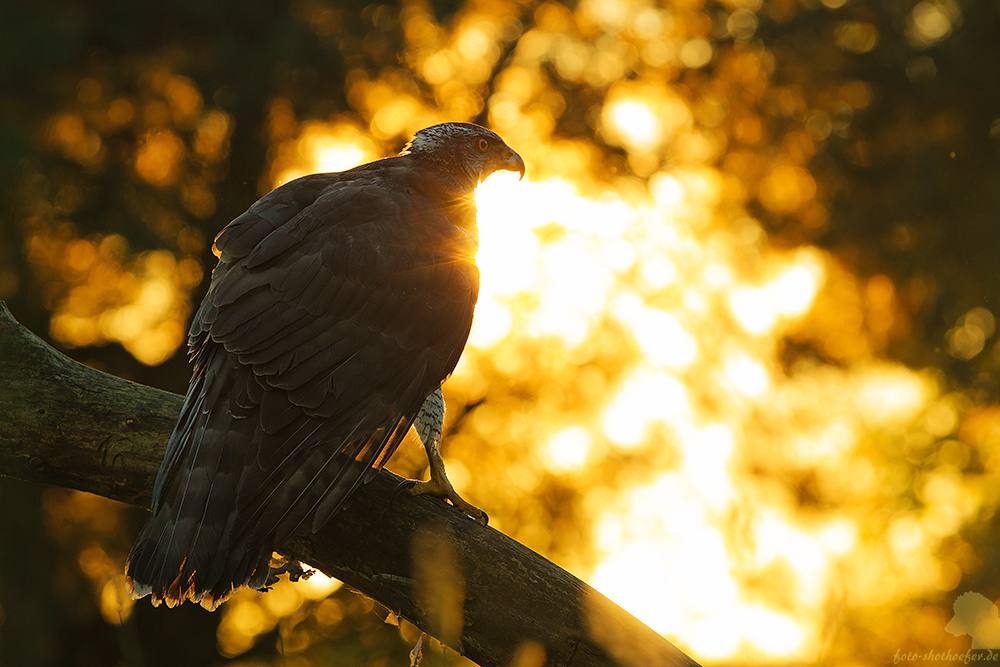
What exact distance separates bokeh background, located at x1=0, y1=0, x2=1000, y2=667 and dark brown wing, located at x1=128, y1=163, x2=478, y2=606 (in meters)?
4.58

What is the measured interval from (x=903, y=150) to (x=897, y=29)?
→ 4.16ft

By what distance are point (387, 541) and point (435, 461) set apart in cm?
61

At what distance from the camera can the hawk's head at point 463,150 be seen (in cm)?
434

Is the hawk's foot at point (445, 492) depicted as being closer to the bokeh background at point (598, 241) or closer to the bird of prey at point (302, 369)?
the bird of prey at point (302, 369)

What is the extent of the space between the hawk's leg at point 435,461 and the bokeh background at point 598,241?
4.39 metres

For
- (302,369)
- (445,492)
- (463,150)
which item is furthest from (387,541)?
(463,150)

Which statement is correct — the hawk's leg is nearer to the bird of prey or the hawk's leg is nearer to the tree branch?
the bird of prey

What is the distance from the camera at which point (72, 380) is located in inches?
124

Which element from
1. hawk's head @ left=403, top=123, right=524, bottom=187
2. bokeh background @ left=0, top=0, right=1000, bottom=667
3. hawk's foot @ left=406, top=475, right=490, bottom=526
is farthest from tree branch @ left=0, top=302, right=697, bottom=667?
bokeh background @ left=0, top=0, right=1000, bottom=667

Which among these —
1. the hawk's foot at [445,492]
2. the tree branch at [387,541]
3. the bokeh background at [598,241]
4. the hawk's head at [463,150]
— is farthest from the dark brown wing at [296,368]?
the bokeh background at [598,241]

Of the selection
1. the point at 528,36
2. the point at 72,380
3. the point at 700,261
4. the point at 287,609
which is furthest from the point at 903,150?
the point at 72,380

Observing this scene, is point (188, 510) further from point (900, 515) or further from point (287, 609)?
point (900, 515)

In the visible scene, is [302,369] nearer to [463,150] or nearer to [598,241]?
[463,150]

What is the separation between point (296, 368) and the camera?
288cm
